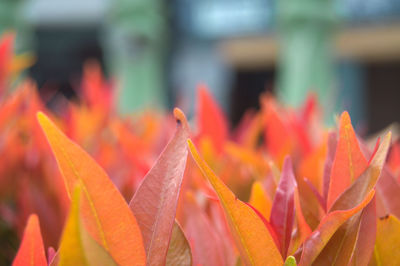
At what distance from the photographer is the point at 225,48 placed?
28.1 feet

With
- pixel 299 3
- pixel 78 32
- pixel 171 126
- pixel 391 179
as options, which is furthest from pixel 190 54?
pixel 391 179

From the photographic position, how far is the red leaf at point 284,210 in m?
0.50

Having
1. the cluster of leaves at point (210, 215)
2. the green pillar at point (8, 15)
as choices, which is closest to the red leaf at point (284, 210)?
the cluster of leaves at point (210, 215)

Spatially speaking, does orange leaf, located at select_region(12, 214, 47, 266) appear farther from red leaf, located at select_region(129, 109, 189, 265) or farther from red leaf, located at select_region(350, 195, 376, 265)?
red leaf, located at select_region(350, 195, 376, 265)

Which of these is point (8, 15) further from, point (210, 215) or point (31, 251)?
point (31, 251)

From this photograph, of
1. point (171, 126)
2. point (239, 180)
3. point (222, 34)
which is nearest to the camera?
point (239, 180)

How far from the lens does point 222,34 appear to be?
8.13 meters

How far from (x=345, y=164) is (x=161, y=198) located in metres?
A: 0.18

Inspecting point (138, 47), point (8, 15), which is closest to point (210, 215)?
point (8, 15)

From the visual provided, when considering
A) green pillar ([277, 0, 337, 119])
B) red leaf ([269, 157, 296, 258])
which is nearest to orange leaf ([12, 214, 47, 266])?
red leaf ([269, 157, 296, 258])

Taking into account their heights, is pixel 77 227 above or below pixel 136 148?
above

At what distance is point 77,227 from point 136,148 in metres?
0.59

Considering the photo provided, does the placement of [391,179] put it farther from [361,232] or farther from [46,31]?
[46,31]

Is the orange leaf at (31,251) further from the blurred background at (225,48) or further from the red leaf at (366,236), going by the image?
the blurred background at (225,48)
